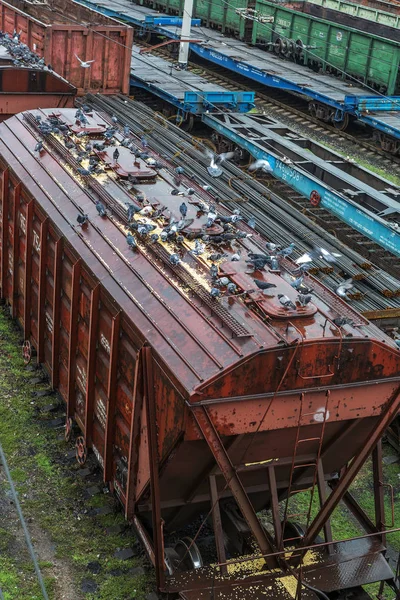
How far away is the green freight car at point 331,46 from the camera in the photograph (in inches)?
1135

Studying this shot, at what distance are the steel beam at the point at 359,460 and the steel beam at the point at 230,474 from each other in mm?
630

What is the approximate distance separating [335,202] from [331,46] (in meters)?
16.9

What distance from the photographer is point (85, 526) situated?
9.66 m

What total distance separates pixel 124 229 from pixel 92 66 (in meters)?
13.8

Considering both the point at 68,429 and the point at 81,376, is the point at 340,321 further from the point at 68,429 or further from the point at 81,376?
the point at 68,429

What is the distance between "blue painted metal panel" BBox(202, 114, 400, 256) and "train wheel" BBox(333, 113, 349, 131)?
813 cm

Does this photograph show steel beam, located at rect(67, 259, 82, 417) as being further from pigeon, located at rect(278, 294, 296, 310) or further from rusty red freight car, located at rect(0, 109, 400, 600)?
pigeon, located at rect(278, 294, 296, 310)

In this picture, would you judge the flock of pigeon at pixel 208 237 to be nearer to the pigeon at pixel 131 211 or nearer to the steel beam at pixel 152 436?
the pigeon at pixel 131 211

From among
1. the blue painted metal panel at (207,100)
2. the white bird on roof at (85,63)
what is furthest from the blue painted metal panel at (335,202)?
the white bird on roof at (85,63)

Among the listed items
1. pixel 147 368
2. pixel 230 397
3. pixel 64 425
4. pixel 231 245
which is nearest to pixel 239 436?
pixel 230 397

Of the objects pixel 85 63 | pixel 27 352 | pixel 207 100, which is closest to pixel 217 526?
pixel 27 352

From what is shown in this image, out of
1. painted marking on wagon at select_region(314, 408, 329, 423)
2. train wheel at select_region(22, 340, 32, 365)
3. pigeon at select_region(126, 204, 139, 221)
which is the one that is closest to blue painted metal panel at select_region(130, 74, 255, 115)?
train wheel at select_region(22, 340, 32, 365)

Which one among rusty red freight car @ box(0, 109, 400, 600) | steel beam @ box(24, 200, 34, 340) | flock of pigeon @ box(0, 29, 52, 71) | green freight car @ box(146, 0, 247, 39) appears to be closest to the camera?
rusty red freight car @ box(0, 109, 400, 600)

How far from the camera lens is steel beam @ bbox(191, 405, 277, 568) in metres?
7.14
